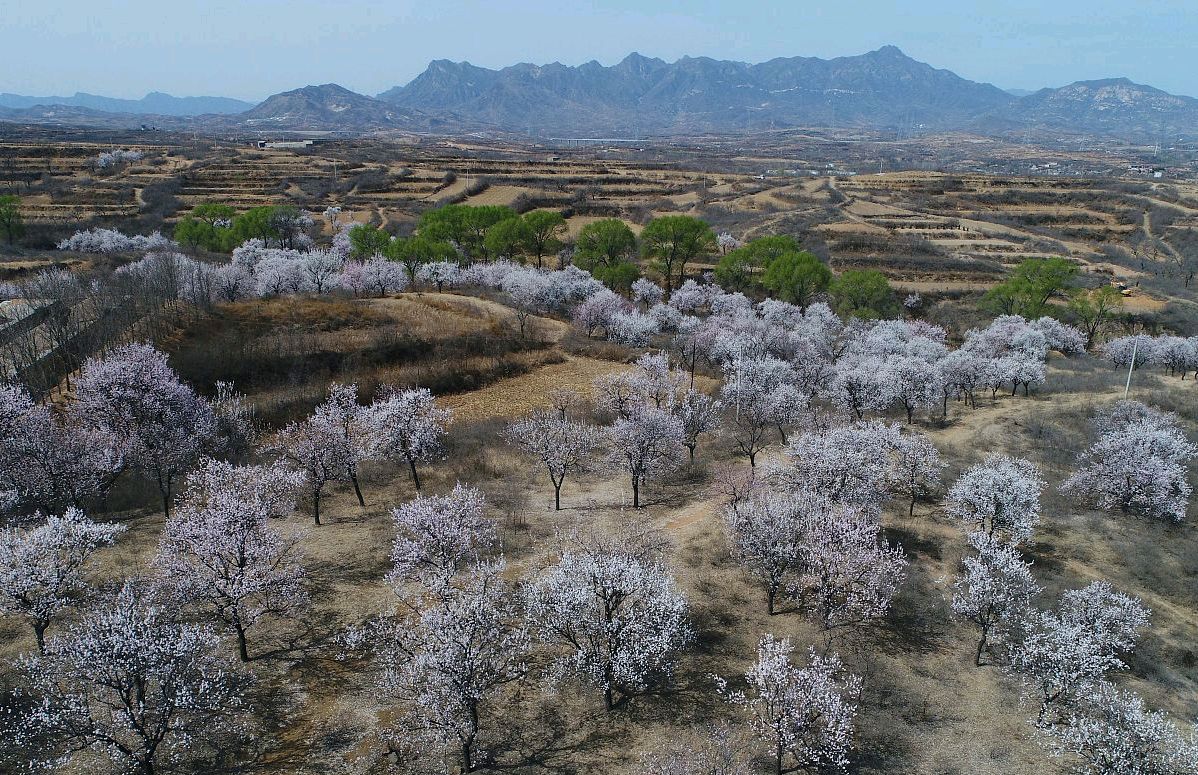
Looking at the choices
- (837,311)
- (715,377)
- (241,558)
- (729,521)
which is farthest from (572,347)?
(241,558)

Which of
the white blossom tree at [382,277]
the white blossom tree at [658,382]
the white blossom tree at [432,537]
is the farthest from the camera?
the white blossom tree at [382,277]

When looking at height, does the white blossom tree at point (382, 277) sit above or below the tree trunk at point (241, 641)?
above

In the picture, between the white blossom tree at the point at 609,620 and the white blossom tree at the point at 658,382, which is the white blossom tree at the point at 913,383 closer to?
the white blossom tree at the point at 658,382

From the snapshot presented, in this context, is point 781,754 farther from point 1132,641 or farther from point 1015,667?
point 1132,641

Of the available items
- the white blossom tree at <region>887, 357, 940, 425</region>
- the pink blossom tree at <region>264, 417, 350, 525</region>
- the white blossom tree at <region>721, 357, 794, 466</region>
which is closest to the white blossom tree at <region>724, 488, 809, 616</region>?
the white blossom tree at <region>721, 357, 794, 466</region>

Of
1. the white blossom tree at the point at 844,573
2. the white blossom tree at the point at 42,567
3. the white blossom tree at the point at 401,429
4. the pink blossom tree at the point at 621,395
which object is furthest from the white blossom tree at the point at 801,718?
the pink blossom tree at the point at 621,395

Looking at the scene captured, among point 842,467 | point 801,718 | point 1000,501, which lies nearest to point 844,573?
point 842,467

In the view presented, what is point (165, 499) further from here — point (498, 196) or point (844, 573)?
point (498, 196)
